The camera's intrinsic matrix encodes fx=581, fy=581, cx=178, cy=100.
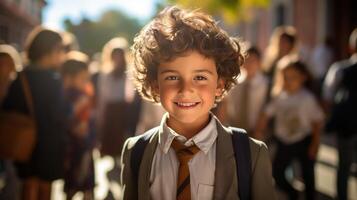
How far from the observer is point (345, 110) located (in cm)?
574

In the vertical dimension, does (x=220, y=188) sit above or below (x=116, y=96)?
below

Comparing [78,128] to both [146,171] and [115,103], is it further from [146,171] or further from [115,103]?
[146,171]

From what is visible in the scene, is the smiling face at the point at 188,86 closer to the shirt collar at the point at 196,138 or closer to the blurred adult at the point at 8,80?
the shirt collar at the point at 196,138

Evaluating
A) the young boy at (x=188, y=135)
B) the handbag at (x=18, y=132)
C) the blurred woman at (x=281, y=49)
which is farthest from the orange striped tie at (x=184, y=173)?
the blurred woman at (x=281, y=49)

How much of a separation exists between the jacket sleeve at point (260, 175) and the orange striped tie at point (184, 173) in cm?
24

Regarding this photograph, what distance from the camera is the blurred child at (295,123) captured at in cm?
540

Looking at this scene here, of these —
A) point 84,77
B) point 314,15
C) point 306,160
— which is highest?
point 314,15

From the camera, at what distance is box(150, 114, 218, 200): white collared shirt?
233 centimetres

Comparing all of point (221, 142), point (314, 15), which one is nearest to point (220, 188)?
point (221, 142)

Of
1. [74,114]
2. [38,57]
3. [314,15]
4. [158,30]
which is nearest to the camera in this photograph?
[158,30]

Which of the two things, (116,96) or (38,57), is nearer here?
(38,57)

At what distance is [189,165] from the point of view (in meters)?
2.34

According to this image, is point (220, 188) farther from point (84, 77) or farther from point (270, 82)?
point (270, 82)

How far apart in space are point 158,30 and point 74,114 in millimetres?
3203
